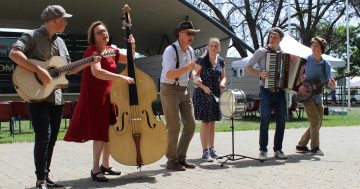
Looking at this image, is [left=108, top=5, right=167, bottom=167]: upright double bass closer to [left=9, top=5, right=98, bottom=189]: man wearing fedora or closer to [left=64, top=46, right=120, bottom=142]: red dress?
[left=64, top=46, right=120, bottom=142]: red dress

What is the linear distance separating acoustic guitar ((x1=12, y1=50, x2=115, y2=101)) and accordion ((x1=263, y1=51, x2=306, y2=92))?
3237 mm

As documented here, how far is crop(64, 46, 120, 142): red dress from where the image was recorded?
5995 mm

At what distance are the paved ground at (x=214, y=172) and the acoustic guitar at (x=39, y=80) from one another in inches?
49.2

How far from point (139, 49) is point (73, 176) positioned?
26.8 metres

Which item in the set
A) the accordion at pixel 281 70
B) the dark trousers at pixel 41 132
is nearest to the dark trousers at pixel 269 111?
the accordion at pixel 281 70

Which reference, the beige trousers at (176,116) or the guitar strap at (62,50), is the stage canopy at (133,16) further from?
the guitar strap at (62,50)

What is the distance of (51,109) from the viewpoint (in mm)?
5594

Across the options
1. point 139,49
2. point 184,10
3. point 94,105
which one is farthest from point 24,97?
point 139,49

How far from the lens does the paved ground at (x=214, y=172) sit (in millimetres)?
5938

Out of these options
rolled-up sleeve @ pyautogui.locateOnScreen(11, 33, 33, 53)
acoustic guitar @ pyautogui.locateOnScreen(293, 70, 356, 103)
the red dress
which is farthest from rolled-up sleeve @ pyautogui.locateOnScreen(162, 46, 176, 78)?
acoustic guitar @ pyautogui.locateOnScreen(293, 70, 356, 103)

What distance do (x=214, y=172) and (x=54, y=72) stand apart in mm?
2545

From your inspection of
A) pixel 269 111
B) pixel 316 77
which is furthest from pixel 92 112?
pixel 316 77

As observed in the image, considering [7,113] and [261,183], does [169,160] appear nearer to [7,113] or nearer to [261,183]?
[261,183]

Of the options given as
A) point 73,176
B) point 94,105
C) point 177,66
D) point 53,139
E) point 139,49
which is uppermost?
point 139,49
